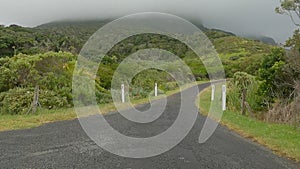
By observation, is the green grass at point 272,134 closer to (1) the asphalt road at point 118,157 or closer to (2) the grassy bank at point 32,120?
(1) the asphalt road at point 118,157

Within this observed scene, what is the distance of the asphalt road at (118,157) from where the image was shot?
5.41 m

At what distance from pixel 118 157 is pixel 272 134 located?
14.6ft

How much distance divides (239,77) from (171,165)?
47.6 feet

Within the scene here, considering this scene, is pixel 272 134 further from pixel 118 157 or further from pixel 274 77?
pixel 274 77

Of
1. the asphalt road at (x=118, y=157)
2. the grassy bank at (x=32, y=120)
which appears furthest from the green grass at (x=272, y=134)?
the grassy bank at (x=32, y=120)

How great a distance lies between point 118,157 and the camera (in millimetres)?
5879

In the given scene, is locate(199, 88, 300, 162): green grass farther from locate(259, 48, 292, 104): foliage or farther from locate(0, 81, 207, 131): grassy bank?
locate(0, 81, 207, 131): grassy bank

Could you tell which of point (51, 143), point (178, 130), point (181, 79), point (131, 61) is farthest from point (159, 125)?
point (181, 79)

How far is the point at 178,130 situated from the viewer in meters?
8.69

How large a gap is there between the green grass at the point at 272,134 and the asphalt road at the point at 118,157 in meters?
0.31

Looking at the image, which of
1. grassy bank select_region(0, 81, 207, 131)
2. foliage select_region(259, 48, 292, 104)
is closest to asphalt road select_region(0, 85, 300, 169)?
grassy bank select_region(0, 81, 207, 131)

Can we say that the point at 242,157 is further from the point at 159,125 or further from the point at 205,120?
the point at 205,120

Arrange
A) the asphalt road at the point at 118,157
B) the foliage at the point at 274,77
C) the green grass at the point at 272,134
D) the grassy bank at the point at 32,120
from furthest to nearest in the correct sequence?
the foliage at the point at 274,77 → the grassy bank at the point at 32,120 → the green grass at the point at 272,134 → the asphalt road at the point at 118,157

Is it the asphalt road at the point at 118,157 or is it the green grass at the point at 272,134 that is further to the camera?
the green grass at the point at 272,134
